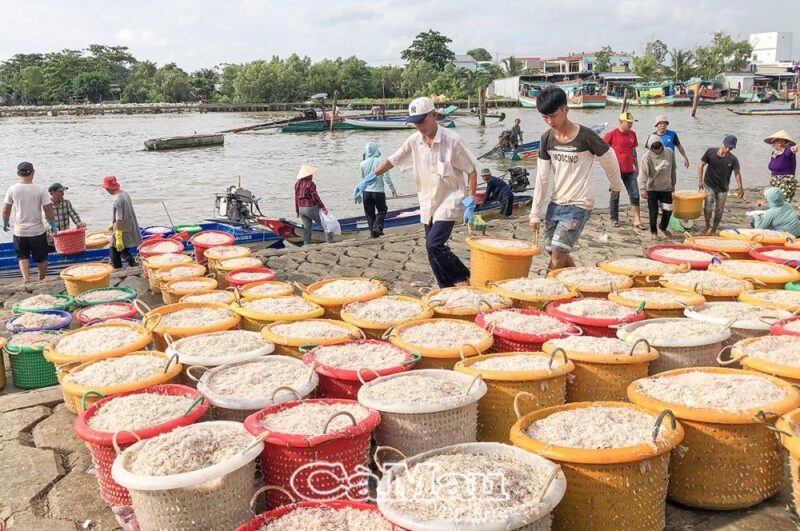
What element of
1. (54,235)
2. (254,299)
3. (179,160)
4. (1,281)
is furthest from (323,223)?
(179,160)

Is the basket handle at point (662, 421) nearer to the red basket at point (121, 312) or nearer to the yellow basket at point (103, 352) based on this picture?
the yellow basket at point (103, 352)

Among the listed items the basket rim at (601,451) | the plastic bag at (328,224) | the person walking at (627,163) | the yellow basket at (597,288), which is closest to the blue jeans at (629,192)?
the person walking at (627,163)

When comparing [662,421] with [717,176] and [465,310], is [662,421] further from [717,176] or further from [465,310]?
[717,176]

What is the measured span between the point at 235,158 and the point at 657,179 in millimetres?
25842

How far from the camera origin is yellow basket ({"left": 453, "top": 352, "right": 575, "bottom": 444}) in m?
2.96

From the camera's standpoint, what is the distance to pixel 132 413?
110 inches

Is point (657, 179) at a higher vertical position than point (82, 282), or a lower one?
higher

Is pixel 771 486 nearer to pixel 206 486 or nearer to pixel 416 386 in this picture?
pixel 416 386

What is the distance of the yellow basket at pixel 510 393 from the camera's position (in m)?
2.96

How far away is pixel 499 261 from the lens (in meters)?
5.24

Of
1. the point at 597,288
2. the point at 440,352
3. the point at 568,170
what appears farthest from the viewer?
the point at 568,170

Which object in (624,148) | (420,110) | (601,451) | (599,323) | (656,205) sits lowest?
(601,451)

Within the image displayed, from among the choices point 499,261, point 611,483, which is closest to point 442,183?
point 499,261

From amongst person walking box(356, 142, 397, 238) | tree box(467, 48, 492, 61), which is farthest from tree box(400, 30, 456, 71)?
person walking box(356, 142, 397, 238)
